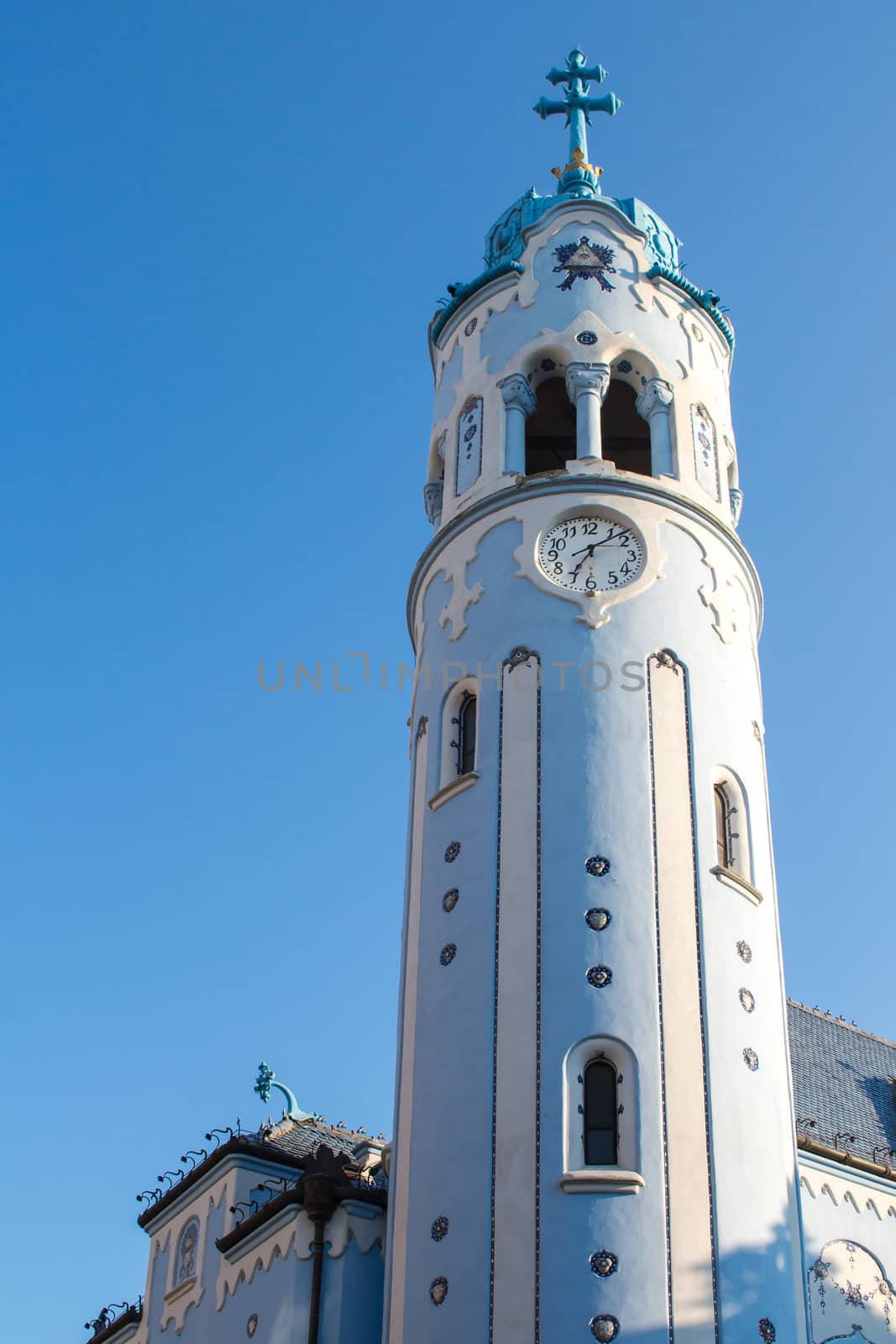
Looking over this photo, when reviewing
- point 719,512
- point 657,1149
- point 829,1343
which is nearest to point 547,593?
point 719,512

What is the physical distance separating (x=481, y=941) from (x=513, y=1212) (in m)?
3.45

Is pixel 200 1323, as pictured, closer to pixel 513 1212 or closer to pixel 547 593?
pixel 513 1212

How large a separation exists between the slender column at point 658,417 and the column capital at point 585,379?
0.69 m

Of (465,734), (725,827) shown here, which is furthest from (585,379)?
(725,827)

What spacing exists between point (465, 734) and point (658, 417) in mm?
6287

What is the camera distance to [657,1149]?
18.6m

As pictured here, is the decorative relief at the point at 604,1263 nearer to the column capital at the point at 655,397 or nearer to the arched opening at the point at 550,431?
the column capital at the point at 655,397

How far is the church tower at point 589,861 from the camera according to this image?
1836cm

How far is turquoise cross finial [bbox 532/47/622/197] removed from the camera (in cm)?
3061

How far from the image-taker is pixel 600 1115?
1906 centimetres

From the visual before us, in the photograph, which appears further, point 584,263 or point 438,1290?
point 584,263

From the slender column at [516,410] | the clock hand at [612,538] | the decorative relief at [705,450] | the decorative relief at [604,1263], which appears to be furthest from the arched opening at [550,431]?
the decorative relief at [604,1263]

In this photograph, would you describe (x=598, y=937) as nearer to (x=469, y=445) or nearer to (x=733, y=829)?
(x=733, y=829)

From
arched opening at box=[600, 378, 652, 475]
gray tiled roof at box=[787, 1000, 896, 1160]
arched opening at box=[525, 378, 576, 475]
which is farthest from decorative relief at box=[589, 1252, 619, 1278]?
arched opening at box=[525, 378, 576, 475]
